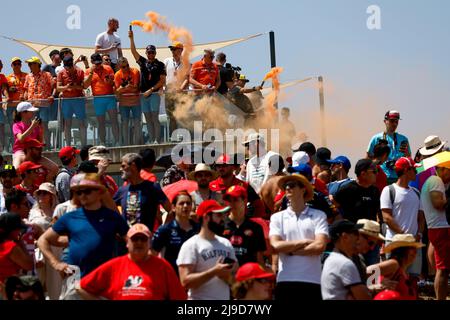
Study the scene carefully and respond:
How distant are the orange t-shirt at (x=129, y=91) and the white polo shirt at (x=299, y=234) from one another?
8459 mm

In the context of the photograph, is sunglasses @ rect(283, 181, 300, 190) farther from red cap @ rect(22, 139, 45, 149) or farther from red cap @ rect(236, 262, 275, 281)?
red cap @ rect(22, 139, 45, 149)

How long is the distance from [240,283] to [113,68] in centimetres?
1188

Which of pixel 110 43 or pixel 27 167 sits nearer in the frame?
pixel 27 167

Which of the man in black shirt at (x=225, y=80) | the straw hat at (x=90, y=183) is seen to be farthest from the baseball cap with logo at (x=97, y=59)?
the straw hat at (x=90, y=183)

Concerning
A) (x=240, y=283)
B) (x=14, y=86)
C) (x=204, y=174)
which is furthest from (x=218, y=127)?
(x=240, y=283)

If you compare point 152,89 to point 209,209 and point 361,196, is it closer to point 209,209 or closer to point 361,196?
point 361,196

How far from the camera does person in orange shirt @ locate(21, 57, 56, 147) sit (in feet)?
68.3

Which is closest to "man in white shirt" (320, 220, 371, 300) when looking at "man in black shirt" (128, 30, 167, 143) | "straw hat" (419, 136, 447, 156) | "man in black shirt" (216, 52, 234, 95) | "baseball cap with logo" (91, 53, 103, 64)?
"straw hat" (419, 136, 447, 156)

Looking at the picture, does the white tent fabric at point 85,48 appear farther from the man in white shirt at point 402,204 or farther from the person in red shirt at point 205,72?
the man in white shirt at point 402,204

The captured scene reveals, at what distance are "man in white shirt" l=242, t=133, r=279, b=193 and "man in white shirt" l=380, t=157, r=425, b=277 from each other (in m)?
1.73

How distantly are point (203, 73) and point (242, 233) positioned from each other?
8.61m

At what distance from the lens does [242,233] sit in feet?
40.4

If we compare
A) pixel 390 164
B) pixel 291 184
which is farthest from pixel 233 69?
pixel 291 184

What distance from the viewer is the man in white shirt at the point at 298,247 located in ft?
39.7
